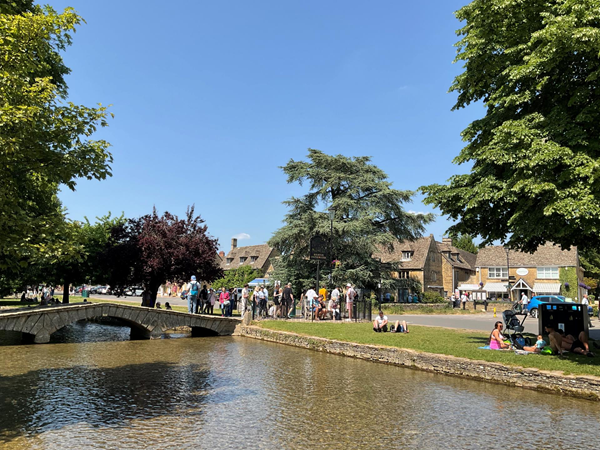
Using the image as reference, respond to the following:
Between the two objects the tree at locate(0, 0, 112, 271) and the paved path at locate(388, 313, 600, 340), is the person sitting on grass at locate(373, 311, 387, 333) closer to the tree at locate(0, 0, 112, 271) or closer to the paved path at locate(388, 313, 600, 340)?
the paved path at locate(388, 313, 600, 340)

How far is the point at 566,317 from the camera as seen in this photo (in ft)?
47.2

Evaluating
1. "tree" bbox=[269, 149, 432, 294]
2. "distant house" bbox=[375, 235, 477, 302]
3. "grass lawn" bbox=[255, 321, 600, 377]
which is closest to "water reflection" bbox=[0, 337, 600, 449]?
"grass lawn" bbox=[255, 321, 600, 377]

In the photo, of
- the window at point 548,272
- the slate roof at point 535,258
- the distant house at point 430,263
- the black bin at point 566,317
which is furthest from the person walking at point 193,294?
the window at point 548,272

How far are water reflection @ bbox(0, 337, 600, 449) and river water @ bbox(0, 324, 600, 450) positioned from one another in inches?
0.8

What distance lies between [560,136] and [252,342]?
1505cm

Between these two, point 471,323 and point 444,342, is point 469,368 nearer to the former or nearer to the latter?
point 444,342

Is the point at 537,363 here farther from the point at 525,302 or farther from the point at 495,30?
the point at 525,302

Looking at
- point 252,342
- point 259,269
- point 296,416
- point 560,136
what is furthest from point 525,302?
point 259,269

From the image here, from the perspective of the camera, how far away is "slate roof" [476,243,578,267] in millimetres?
53569

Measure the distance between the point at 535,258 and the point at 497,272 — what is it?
4.74m

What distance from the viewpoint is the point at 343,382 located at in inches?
472

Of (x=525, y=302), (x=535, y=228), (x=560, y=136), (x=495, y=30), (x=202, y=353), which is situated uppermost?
(x=495, y=30)

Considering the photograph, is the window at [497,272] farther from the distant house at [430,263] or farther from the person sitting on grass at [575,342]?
the person sitting on grass at [575,342]

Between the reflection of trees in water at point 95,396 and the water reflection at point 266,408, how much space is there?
0.08ft
